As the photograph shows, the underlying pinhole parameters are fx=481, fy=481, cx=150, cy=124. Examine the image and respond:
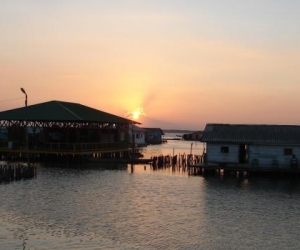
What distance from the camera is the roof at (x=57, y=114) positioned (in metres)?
63.7

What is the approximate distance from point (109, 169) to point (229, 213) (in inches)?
1077

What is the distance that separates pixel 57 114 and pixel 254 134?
27485 millimetres

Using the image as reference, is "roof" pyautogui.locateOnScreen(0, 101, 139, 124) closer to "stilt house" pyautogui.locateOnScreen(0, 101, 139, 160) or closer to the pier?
"stilt house" pyautogui.locateOnScreen(0, 101, 139, 160)

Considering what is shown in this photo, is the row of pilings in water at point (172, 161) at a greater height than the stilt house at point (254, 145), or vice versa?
the stilt house at point (254, 145)

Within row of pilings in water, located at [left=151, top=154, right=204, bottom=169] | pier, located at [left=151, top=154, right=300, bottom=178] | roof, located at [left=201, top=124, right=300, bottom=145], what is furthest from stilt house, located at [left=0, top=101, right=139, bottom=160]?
roof, located at [left=201, top=124, right=300, bottom=145]

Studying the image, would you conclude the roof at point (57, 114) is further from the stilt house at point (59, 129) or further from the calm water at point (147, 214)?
the calm water at point (147, 214)

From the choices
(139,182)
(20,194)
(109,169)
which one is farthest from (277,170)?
(20,194)

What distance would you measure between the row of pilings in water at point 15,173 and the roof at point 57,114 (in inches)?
747

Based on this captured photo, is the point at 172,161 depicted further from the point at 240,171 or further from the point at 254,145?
the point at 254,145

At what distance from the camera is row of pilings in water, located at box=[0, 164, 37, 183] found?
133 feet

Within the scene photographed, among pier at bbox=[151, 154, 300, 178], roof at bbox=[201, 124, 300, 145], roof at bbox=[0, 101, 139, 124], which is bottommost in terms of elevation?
pier at bbox=[151, 154, 300, 178]

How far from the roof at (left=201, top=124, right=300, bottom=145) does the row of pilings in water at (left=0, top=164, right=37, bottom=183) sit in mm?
18030

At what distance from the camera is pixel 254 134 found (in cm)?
5122

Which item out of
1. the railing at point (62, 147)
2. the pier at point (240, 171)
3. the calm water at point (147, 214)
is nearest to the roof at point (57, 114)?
the railing at point (62, 147)
